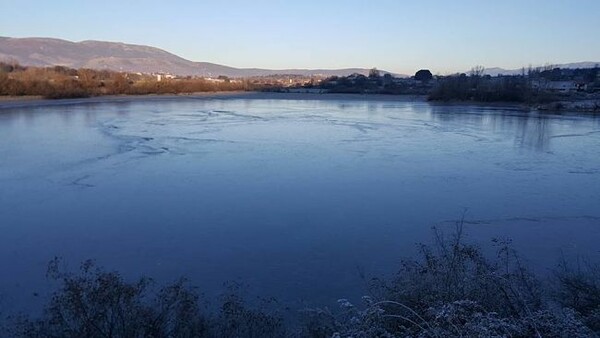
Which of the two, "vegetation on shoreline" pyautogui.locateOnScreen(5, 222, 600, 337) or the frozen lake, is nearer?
"vegetation on shoreline" pyautogui.locateOnScreen(5, 222, 600, 337)

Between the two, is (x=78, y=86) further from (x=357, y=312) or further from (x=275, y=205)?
(x=357, y=312)

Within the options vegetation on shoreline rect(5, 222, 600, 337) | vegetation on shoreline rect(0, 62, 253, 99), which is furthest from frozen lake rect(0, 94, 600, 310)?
vegetation on shoreline rect(0, 62, 253, 99)

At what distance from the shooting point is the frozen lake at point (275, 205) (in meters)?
4.25

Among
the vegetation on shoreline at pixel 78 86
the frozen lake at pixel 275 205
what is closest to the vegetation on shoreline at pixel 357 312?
the frozen lake at pixel 275 205

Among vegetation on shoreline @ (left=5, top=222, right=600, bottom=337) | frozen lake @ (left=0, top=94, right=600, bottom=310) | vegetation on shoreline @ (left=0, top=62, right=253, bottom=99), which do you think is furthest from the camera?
vegetation on shoreline @ (left=0, top=62, right=253, bottom=99)

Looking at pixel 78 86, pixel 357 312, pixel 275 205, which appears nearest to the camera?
pixel 357 312

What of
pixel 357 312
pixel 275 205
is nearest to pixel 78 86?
pixel 275 205

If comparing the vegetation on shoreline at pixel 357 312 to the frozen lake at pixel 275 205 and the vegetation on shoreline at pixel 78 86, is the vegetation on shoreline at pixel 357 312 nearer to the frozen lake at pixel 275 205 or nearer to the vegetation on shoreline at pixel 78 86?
the frozen lake at pixel 275 205

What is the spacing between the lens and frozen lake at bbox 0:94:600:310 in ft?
14.0

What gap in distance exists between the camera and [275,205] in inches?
244

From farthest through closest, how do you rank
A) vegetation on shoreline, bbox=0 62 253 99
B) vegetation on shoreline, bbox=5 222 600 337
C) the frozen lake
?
vegetation on shoreline, bbox=0 62 253 99 → the frozen lake → vegetation on shoreline, bbox=5 222 600 337

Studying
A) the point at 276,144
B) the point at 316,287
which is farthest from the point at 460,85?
the point at 316,287

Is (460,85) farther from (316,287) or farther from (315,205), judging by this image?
(316,287)

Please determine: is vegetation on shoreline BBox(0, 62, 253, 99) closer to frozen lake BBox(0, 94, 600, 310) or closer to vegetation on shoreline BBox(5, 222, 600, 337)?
frozen lake BBox(0, 94, 600, 310)
